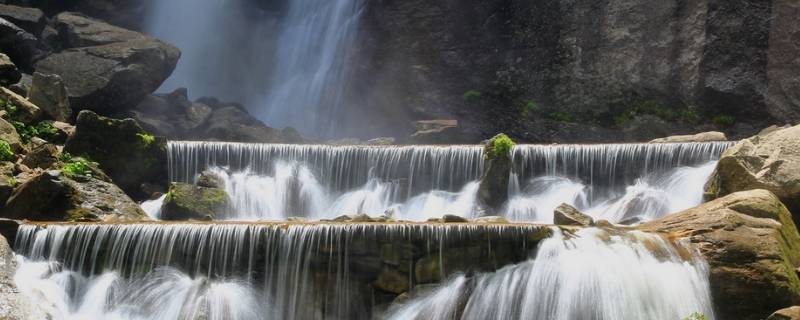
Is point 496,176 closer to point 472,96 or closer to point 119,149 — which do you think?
point 119,149

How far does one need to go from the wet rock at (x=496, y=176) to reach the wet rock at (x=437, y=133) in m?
7.14

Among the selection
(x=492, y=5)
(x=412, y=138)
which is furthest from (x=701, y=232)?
(x=492, y=5)

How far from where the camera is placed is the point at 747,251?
982 cm

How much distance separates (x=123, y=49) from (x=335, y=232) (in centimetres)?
1770

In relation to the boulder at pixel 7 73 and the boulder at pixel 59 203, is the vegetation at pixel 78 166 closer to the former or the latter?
the boulder at pixel 59 203

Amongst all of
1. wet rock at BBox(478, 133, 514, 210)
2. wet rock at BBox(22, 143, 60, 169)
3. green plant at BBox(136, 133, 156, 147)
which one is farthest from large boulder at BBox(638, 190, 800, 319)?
wet rock at BBox(22, 143, 60, 169)

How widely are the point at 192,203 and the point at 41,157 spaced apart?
12.7ft

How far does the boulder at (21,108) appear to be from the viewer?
1861cm

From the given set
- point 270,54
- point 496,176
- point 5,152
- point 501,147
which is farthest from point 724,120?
point 270,54

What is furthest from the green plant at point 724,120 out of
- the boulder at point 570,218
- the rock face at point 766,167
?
the boulder at point 570,218

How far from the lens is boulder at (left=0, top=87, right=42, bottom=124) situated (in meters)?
18.6

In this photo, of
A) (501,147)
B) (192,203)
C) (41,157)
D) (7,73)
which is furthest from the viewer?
(7,73)

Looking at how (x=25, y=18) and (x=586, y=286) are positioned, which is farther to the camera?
(x=25, y=18)

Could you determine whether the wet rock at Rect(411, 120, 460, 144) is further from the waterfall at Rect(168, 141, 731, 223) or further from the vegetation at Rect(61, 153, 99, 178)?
the vegetation at Rect(61, 153, 99, 178)
